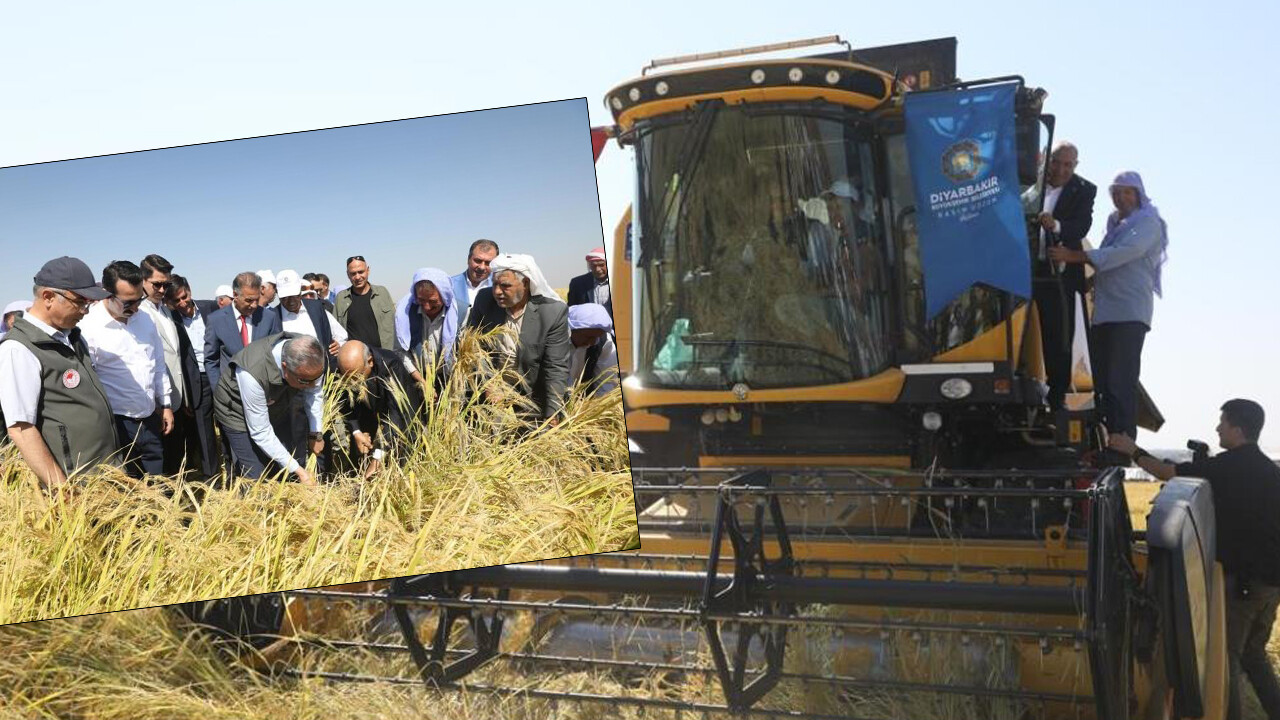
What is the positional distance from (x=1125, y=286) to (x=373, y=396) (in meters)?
4.33

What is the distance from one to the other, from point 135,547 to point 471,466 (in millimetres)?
840

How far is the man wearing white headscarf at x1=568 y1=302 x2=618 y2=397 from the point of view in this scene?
3152mm

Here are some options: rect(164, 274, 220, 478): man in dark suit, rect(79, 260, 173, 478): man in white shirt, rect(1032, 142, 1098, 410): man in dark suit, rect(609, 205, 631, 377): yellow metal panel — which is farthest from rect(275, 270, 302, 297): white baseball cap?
rect(1032, 142, 1098, 410): man in dark suit

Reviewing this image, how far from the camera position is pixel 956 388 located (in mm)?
5633

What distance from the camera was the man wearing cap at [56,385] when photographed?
2.65 metres

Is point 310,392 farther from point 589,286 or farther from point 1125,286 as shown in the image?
point 1125,286

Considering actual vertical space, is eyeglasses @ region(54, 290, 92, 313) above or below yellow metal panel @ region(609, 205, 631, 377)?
above

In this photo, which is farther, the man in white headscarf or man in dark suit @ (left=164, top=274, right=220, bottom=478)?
the man in white headscarf

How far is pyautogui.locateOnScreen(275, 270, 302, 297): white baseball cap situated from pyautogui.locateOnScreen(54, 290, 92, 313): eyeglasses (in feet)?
1.27

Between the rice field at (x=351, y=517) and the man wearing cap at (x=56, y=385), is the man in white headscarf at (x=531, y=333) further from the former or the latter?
the man wearing cap at (x=56, y=385)

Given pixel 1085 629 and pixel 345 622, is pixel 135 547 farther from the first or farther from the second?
pixel 1085 629

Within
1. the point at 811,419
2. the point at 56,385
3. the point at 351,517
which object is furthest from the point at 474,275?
the point at 811,419

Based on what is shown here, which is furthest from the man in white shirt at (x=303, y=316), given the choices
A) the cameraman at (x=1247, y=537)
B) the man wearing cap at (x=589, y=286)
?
the cameraman at (x=1247, y=537)

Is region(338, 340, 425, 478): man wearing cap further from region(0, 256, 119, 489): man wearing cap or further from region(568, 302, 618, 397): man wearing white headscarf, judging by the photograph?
region(0, 256, 119, 489): man wearing cap
